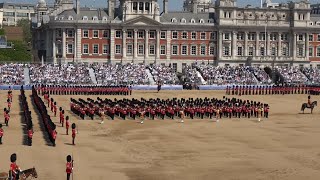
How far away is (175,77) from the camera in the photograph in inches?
3725

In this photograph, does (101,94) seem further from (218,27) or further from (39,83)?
(218,27)

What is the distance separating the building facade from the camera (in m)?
99.6

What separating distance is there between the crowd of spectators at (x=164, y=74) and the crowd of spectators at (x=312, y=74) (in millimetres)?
20683

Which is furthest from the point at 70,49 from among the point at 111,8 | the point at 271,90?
the point at 271,90

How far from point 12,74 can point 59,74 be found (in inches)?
254

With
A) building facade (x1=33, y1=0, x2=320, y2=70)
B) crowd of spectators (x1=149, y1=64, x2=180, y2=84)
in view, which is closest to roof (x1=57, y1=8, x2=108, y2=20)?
building facade (x1=33, y1=0, x2=320, y2=70)

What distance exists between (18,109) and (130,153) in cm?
2411

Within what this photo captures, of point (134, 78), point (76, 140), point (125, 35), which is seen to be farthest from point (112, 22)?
point (76, 140)

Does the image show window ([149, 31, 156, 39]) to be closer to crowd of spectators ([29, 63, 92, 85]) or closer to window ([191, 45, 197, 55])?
window ([191, 45, 197, 55])

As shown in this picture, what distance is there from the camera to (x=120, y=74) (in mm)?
91938

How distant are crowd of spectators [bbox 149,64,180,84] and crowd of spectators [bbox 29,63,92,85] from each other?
32.3ft

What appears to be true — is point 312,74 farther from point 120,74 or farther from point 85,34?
point 85,34

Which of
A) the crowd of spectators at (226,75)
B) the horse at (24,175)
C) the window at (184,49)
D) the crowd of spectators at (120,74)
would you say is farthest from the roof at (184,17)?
the horse at (24,175)

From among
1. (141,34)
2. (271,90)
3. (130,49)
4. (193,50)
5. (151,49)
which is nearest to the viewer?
(271,90)
